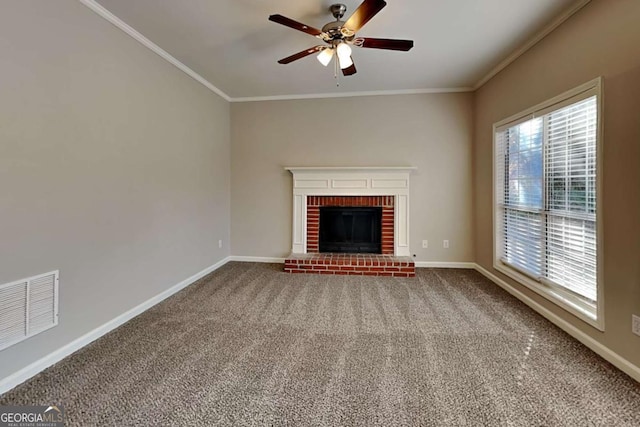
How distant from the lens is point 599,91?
6.44 feet

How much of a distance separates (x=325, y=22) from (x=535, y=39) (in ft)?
6.78

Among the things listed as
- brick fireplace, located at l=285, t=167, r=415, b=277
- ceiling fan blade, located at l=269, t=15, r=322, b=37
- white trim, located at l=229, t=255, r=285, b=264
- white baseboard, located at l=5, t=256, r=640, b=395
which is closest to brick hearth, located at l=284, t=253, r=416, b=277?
brick fireplace, located at l=285, t=167, r=415, b=277

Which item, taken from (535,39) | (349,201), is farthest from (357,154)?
(535,39)

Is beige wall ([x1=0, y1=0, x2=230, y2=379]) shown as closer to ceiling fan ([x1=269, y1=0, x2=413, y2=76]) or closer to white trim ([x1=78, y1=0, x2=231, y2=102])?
white trim ([x1=78, y1=0, x2=231, y2=102])

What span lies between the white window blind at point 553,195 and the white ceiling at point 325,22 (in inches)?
33.0

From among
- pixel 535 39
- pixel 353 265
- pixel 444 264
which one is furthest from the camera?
pixel 444 264

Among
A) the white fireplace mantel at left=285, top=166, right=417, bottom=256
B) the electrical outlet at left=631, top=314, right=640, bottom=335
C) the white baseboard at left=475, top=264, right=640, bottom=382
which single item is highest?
the white fireplace mantel at left=285, top=166, right=417, bottom=256

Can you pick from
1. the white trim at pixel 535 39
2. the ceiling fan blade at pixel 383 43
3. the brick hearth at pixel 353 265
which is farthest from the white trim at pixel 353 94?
the brick hearth at pixel 353 265

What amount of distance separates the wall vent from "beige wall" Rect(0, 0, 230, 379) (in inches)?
2.1

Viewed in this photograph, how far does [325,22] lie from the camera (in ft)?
8.02

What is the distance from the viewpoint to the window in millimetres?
2125

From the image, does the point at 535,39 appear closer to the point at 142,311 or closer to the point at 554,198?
the point at 554,198

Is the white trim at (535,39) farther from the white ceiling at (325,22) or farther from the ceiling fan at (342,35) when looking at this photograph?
the ceiling fan at (342,35)

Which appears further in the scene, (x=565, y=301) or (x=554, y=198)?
(x=554, y=198)
